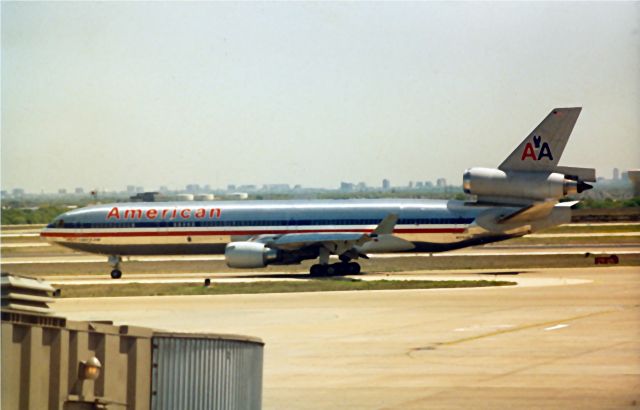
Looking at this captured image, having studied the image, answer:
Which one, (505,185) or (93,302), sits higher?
(505,185)

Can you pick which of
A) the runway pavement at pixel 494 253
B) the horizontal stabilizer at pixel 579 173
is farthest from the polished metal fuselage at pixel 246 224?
the runway pavement at pixel 494 253

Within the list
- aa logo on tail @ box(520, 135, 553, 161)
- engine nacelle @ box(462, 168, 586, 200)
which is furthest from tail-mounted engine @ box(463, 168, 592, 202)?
aa logo on tail @ box(520, 135, 553, 161)

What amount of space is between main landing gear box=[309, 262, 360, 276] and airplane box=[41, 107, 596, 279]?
0.17 ft

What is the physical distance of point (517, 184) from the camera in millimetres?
50281

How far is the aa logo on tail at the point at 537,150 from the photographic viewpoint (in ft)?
164

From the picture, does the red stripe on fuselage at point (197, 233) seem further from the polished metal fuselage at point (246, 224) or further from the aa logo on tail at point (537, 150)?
the aa logo on tail at point (537, 150)

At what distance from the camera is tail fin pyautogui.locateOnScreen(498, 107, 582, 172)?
49.8 metres

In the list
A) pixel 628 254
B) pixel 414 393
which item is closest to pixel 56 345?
pixel 414 393

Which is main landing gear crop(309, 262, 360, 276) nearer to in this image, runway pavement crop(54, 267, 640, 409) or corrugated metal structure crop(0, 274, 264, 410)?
runway pavement crop(54, 267, 640, 409)

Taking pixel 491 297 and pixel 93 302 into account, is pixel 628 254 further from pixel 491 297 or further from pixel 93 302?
pixel 93 302

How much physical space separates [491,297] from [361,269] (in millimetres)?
16765

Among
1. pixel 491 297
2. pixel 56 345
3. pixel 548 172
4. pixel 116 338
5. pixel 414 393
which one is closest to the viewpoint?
pixel 56 345

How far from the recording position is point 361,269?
55.2 metres

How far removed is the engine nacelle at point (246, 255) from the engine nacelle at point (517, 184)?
34.8 feet
